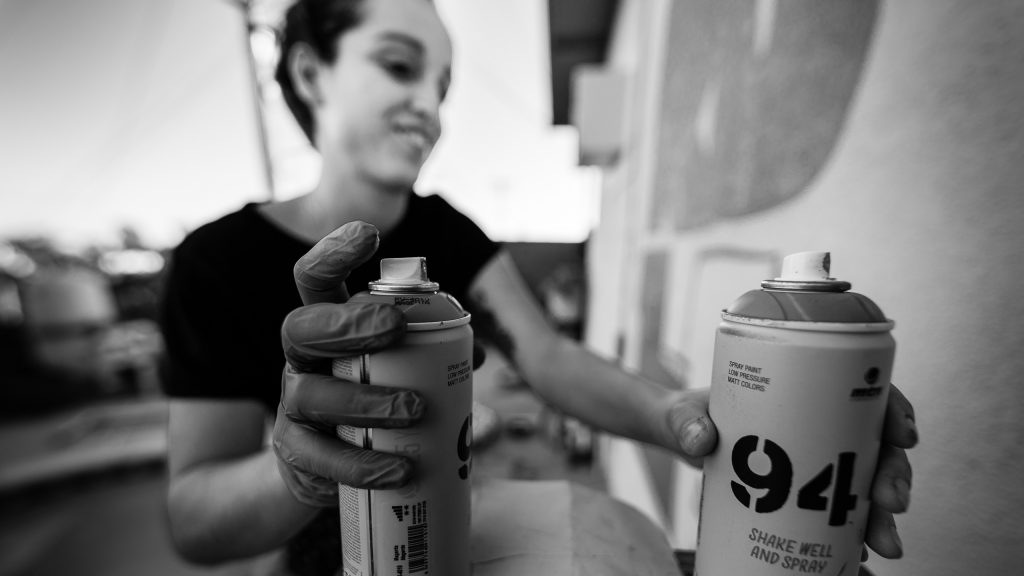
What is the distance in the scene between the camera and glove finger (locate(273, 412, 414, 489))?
0.42 meters

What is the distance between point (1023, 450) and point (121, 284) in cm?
613

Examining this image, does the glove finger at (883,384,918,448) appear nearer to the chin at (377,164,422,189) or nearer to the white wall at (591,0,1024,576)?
the white wall at (591,0,1024,576)

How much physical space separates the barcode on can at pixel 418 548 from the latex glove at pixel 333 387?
7cm

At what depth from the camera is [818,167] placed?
0.62 meters

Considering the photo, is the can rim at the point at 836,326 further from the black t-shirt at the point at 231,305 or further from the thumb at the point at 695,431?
the black t-shirt at the point at 231,305

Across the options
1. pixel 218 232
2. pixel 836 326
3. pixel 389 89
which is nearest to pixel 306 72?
pixel 389 89

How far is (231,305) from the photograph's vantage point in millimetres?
844

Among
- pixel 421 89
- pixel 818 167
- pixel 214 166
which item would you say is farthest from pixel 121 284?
pixel 818 167

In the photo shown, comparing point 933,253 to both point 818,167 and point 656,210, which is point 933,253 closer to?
point 818,167

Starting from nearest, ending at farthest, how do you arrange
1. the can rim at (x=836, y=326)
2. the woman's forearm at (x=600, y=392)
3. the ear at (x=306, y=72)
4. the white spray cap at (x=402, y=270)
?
the can rim at (x=836, y=326) < the white spray cap at (x=402, y=270) < the woman's forearm at (x=600, y=392) < the ear at (x=306, y=72)

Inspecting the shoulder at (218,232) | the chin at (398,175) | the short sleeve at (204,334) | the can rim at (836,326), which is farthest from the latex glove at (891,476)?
the shoulder at (218,232)

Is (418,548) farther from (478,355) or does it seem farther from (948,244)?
(948,244)

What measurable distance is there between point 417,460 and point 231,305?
0.64 m

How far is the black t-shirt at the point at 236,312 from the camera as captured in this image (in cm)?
78
